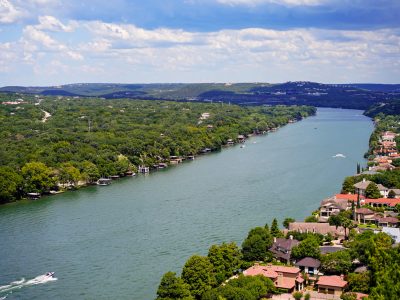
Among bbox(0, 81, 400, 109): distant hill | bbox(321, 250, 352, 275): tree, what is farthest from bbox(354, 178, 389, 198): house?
bbox(0, 81, 400, 109): distant hill

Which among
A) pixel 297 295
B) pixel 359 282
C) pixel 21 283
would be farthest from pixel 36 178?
pixel 359 282

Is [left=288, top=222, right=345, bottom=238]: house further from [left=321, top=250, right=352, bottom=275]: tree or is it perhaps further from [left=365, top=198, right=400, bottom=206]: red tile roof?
[left=365, top=198, right=400, bottom=206]: red tile roof

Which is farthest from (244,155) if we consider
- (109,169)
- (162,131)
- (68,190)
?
(68,190)

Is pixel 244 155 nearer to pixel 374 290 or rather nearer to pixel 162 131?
pixel 162 131

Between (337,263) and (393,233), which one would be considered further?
(393,233)

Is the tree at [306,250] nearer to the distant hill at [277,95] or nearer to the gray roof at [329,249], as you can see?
the gray roof at [329,249]

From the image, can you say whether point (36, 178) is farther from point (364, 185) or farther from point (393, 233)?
point (393, 233)

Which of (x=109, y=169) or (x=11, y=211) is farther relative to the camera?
(x=109, y=169)
